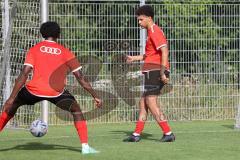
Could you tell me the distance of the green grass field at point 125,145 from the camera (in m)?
9.02

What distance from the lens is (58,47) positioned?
30.9 feet

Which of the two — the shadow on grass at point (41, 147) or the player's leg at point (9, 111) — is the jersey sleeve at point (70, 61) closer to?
the player's leg at point (9, 111)

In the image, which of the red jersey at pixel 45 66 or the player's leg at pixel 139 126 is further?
the player's leg at pixel 139 126

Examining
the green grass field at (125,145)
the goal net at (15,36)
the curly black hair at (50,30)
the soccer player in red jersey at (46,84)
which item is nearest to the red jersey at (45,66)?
the soccer player in red jersey at (46,84)

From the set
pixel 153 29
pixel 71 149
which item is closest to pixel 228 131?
pixel 153 29

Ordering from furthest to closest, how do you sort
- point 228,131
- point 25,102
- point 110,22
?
1. point 110,22
2. point 228,131
3. point 25,102

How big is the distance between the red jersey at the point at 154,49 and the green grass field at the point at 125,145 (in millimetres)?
1294

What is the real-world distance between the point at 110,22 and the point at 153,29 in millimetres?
4730

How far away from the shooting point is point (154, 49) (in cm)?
1094

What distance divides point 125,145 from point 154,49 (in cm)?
172

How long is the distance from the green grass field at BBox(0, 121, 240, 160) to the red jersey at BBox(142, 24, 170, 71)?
1.29 m

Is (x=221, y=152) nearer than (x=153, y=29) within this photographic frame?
Yes

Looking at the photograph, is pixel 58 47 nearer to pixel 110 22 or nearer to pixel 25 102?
pixel 25 102

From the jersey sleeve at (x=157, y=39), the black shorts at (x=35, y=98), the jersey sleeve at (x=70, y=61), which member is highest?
the jersey sleeve at (x=157, y=39)
